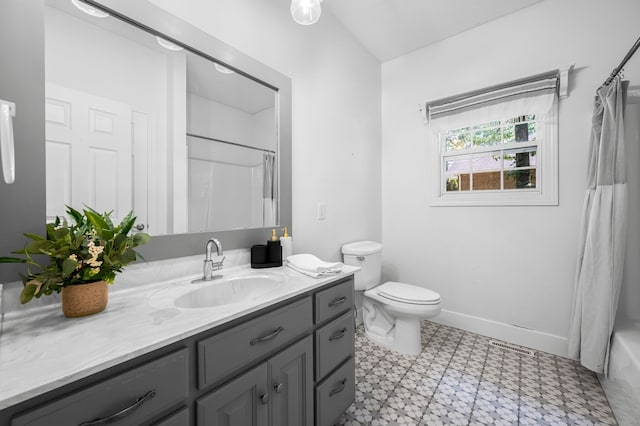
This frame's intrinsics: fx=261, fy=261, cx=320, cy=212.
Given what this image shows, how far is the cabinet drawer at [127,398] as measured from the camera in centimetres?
50

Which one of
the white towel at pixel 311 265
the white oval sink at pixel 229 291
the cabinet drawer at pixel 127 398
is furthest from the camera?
the white towel at pixel 311 265

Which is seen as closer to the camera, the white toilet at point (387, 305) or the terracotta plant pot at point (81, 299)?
the terracotta plant pot at point (81, 299)

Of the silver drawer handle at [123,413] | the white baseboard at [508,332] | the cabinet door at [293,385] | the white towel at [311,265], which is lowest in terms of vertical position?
the white baseboard at [508,332]

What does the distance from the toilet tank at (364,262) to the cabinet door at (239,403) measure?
131 centimetres

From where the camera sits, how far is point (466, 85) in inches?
91.1

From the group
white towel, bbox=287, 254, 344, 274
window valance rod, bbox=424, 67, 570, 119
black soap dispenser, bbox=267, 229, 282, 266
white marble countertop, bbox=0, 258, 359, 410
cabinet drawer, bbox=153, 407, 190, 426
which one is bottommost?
cabinet drawer, bbox=153, 407, 190, 426

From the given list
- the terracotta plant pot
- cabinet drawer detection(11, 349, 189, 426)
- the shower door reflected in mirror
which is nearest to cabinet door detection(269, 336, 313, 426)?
cabinet drawer detection(11, 349, 189, 426)

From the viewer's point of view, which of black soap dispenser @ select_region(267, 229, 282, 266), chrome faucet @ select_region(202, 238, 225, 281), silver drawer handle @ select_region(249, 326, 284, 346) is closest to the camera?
silver drawer handle @ select_region(249, 326, 284, 346)

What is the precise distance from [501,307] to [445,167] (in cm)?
130

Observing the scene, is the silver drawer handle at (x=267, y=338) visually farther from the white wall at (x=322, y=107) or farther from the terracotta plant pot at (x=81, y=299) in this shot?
the white wall at (x=322, y=107)

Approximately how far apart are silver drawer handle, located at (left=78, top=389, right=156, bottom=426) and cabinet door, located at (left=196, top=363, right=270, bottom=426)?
0.15 m

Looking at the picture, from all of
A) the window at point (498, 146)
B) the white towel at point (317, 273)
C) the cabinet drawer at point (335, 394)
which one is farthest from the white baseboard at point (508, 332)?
the white towel at point (317, 273)

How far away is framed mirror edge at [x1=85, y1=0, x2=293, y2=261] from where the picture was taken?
3.57 ft

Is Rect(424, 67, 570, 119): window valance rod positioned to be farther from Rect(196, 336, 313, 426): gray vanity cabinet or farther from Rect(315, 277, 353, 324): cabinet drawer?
Rect(196, 336, 313, 426): gray vanity cabinet
